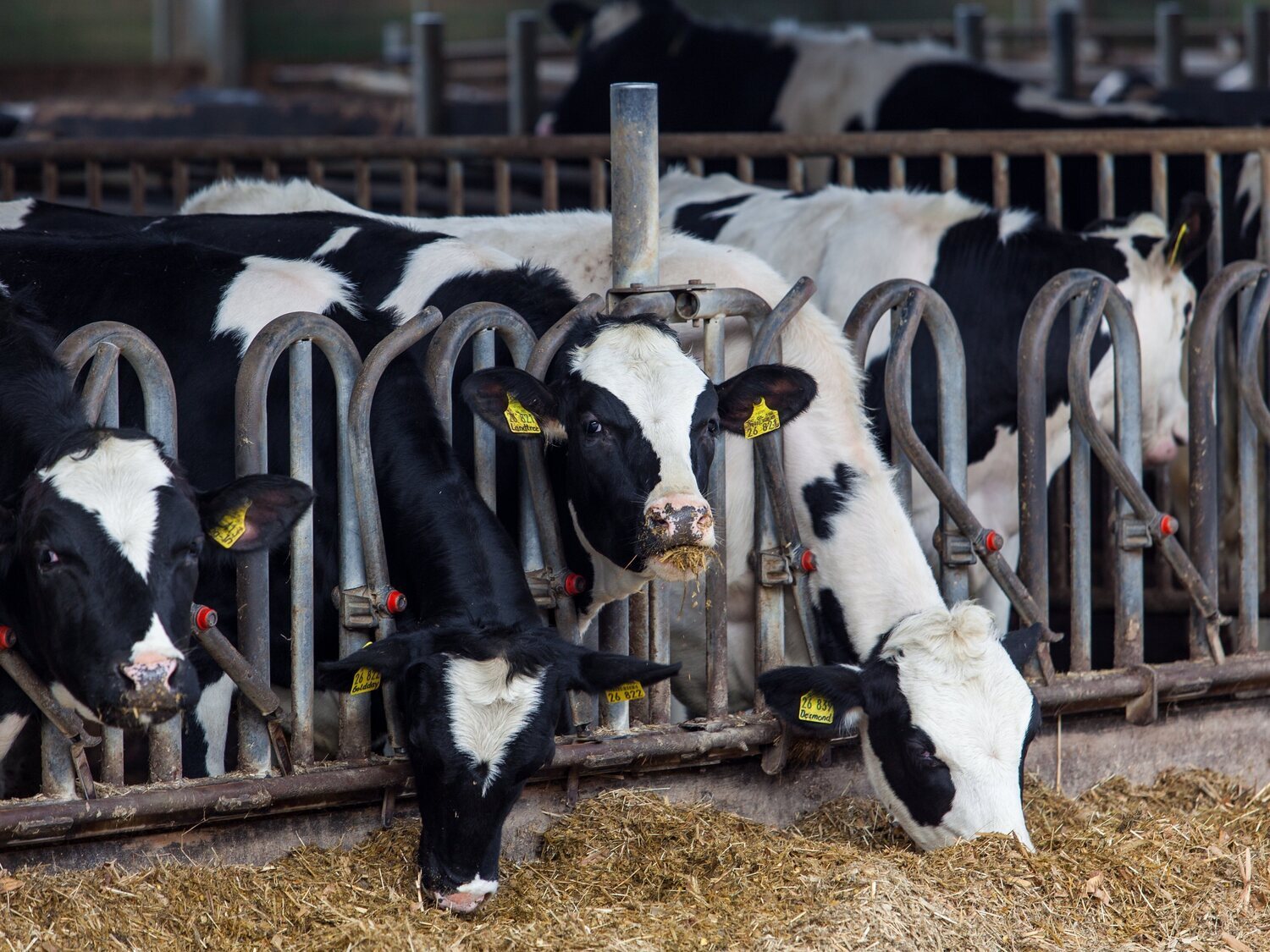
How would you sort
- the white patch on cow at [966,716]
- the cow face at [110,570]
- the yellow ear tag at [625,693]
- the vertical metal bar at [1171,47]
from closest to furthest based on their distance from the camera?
the cow face at [110,570] → the yellow ear tag at [625,693] → the white patch on cow at [966,716] → the vertical metal bar at [1171,47]

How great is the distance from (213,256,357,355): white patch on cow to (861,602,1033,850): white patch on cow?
6.03ft

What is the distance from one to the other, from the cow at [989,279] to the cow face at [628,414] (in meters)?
1.43

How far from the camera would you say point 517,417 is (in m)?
4.22

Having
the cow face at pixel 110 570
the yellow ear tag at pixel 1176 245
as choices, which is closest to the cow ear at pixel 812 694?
the cow face at pixel 110 570

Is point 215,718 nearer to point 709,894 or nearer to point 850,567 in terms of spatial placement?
point 709,894

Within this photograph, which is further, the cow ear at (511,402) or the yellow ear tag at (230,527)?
the cow ear at (511,402)

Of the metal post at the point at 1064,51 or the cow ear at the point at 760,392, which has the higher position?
the metal post at the point at 1064,51

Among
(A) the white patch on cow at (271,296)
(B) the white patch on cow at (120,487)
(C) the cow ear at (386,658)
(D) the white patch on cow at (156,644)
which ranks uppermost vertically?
(A) the white patch on cow at (271,296)

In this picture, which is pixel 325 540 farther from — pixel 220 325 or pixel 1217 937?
pixel 1217 937

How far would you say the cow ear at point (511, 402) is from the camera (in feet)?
13.5

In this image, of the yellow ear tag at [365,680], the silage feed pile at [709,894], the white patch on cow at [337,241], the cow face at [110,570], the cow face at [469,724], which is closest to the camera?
the cow face at [110,570]

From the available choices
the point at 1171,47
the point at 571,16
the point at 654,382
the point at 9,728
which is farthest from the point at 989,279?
the point at 1171,47

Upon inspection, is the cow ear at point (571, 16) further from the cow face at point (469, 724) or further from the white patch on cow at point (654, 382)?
the cow face at point (469, 724)

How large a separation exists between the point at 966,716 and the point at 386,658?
1.48 m
